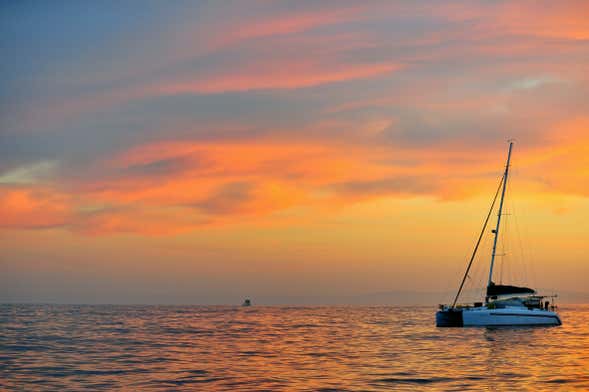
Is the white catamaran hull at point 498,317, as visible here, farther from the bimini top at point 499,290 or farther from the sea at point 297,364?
the sea at point 297,364

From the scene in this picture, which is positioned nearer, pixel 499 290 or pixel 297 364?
pixel 297 364

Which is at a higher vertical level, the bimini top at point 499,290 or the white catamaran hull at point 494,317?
the bimini top at point 499,290

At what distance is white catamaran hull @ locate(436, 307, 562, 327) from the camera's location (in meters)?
85.3

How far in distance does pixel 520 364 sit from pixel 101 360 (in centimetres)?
2989

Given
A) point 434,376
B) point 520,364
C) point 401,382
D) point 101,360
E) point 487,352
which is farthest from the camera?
A: point 487,352

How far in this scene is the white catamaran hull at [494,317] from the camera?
85312mm

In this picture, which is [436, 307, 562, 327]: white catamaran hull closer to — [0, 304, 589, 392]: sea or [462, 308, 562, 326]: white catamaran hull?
[462, 308, 562, 326]: white catamaran hull

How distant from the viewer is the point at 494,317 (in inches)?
3366

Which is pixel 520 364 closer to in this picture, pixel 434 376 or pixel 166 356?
pixel 434 376

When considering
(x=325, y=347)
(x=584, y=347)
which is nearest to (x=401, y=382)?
(x=325, y=347)

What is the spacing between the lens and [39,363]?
165 feet

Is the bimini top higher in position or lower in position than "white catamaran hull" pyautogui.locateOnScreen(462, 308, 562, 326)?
higher

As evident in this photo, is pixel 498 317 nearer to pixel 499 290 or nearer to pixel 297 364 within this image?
pixel 499 290

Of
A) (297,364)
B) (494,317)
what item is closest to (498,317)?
(494,317)
